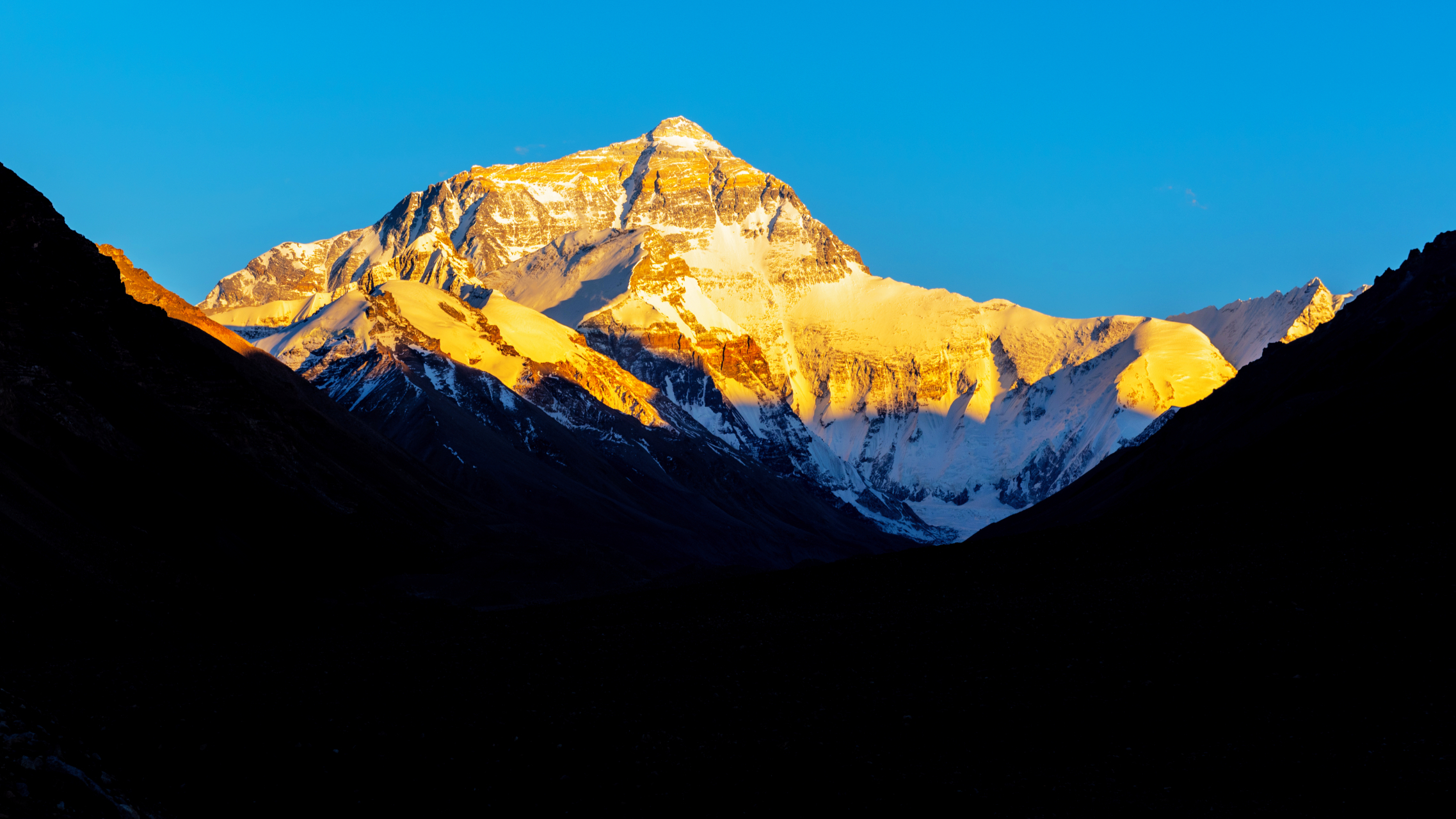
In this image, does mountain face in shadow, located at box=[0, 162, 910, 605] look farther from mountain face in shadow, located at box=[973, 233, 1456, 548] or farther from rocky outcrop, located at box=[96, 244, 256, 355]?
mountain face in shadow, located at box=[973, 233, 1456, 548]

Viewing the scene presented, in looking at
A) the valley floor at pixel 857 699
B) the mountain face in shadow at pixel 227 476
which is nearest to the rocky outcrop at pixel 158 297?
the mountain face in shadow at pixel 227 476

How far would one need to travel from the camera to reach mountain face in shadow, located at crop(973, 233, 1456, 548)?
41.8 m

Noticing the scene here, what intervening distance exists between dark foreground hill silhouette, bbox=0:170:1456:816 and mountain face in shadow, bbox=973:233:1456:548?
41 centimetres

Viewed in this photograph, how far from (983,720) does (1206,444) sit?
62315 millimetres

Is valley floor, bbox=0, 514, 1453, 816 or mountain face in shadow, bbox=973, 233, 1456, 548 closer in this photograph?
valley floor, bbox=0, 514, 1453, 816

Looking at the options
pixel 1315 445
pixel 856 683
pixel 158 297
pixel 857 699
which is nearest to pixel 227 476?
pixel 856 683

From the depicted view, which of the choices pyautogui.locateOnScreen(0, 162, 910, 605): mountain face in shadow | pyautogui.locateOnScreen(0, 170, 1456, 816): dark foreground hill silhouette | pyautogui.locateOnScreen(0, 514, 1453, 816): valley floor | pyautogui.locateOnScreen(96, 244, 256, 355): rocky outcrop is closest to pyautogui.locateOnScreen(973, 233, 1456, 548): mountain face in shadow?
pyautogui.locateOnScreen(0, 170, 1456, 816): dark foreground hill silhouette

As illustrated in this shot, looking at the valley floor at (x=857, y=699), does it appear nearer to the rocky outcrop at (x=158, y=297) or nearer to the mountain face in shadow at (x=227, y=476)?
the mountain face in shadow at (x=227, y=476)

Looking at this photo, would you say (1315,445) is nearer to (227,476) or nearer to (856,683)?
(856,683)

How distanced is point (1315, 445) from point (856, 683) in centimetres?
3610

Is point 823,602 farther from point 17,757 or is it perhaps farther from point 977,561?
point 17,757

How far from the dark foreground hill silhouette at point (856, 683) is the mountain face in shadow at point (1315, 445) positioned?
414mm

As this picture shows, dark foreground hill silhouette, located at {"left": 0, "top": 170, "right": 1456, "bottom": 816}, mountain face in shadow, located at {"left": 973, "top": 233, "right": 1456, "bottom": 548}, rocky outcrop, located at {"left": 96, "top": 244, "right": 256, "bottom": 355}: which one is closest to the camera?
dark foreground hill silhouette, located at {"left": 0, "top": 170, "right": 1456, "bottom": 816}

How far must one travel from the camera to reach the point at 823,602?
4125 cm
